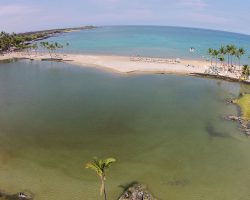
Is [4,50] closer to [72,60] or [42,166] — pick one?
[72,60]

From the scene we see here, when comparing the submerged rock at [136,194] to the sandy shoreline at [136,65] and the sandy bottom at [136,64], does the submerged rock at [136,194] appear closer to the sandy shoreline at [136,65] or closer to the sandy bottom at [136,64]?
the sandy shoreline at [136,65]

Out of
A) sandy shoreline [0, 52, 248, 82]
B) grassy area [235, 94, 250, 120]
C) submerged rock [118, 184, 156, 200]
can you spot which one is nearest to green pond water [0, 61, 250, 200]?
submerged rock [118, 184, 156, 200]

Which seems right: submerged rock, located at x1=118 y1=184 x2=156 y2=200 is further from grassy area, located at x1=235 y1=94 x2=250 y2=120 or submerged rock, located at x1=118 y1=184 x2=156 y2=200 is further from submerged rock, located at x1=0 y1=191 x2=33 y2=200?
grassy area, located at x1=235 y1=94 x2=250 y2=120

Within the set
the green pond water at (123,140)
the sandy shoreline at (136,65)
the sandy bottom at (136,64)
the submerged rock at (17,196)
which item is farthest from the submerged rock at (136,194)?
the sandy bottom at (136,64)

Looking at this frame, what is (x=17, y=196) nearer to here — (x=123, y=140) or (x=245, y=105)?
(x=123, y=140)

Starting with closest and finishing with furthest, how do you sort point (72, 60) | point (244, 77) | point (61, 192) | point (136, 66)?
point (61, 192) < point (244, 77) < point (136, 66) < point (72, 60)

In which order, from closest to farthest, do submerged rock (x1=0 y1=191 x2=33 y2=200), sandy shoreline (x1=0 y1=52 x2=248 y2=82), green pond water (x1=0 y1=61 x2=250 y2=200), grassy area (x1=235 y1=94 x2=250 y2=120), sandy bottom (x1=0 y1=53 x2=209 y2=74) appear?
submerged rock (x1=0 y1=191 x2=33 y2=200) → green pond water (x1=0 y1=61 x2=250 y2=200) → grassy area (x1=235 y1=94 x2=250 y2=120) → sandy shoreline (x1=0 y1=52 x2=248 y2=82) → sandy bottom (x1=0 y1=53 x2=209 y2=74)

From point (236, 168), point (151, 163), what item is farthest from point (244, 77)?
point (151, 163)
